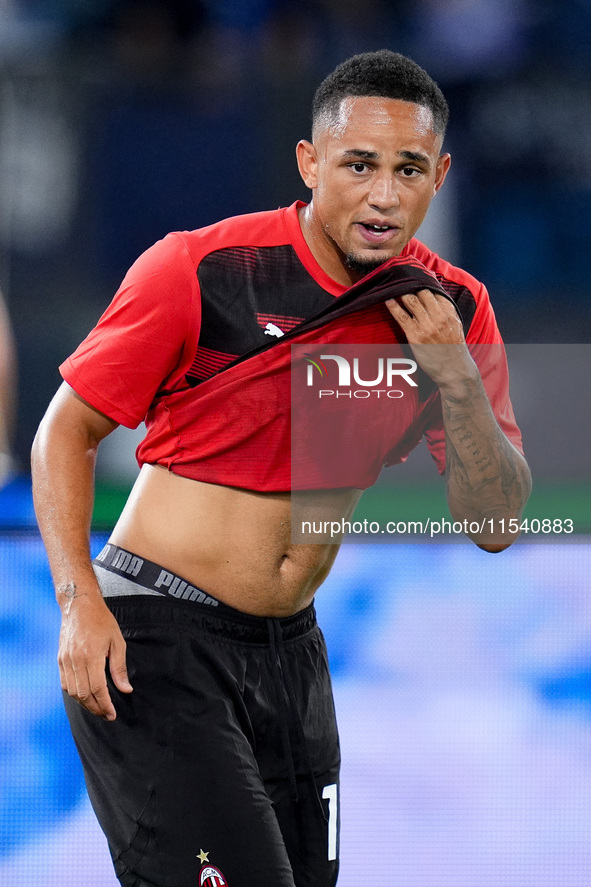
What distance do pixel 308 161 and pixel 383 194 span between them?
0.63ft

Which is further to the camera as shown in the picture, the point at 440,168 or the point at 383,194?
the point at 440,168

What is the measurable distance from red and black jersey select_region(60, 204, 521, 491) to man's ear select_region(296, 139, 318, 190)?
7 centimetres

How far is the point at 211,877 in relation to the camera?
1244 millimetres

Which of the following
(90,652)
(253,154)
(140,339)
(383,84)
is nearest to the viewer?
(90,652)

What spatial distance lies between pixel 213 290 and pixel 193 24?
11.5 feet

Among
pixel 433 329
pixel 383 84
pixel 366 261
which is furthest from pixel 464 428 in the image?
pixel 383 84

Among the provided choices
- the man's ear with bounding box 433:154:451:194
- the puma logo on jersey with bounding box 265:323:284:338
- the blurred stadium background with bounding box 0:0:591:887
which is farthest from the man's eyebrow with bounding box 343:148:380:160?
the blurred stadium background with bounding box 0:0:591:887

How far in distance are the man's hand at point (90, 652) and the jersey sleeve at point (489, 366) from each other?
0.58 meters

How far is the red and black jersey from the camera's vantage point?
1.32 m

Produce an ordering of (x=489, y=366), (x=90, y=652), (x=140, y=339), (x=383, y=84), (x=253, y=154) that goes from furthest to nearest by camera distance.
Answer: (x=253, y=154) → (x=489, y=366) → (x=383, y=84) → (x=140, y=339) → (x=90, y=652)

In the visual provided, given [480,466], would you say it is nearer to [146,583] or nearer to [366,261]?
[366,261]

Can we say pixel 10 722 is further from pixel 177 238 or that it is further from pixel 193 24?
pixel 193 24

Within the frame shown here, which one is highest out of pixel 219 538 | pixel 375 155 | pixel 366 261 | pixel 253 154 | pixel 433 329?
pixel 253 154

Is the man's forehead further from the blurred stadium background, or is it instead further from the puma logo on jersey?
the blurred stadium background
